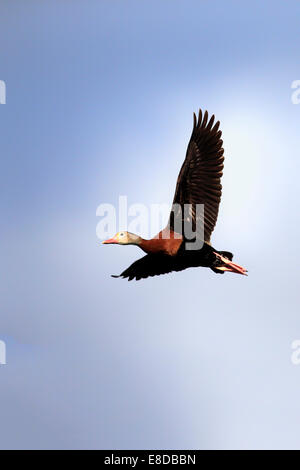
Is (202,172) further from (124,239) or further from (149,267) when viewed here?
(149,267)

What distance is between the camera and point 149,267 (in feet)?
69.6

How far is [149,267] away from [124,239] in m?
2.22

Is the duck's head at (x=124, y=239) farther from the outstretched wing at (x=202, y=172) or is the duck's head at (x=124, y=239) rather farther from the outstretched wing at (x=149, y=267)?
the outstretched wing at (x=202, y=172)

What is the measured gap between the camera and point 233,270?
19703mm

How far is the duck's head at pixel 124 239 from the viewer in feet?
62.8

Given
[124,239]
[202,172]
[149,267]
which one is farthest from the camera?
[149,267]

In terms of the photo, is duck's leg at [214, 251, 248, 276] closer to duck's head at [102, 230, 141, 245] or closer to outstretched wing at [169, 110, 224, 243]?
outstretched wing at [169, 110, 224, 243]

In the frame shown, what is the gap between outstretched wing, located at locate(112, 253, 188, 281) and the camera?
1989cm

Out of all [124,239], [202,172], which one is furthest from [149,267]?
[202,172]

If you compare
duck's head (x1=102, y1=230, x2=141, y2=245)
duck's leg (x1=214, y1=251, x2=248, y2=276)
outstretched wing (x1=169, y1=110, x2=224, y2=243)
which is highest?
outstretched wing (x1=169, y1=110, x2=224, y2=243)

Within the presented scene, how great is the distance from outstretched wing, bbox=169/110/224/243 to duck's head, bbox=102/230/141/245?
1.14 metres

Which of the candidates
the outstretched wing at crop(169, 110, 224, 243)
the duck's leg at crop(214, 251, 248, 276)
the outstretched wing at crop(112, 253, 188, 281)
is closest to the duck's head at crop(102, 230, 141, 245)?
A: the outstretched wing at crop(112, 253, 188, 281)
